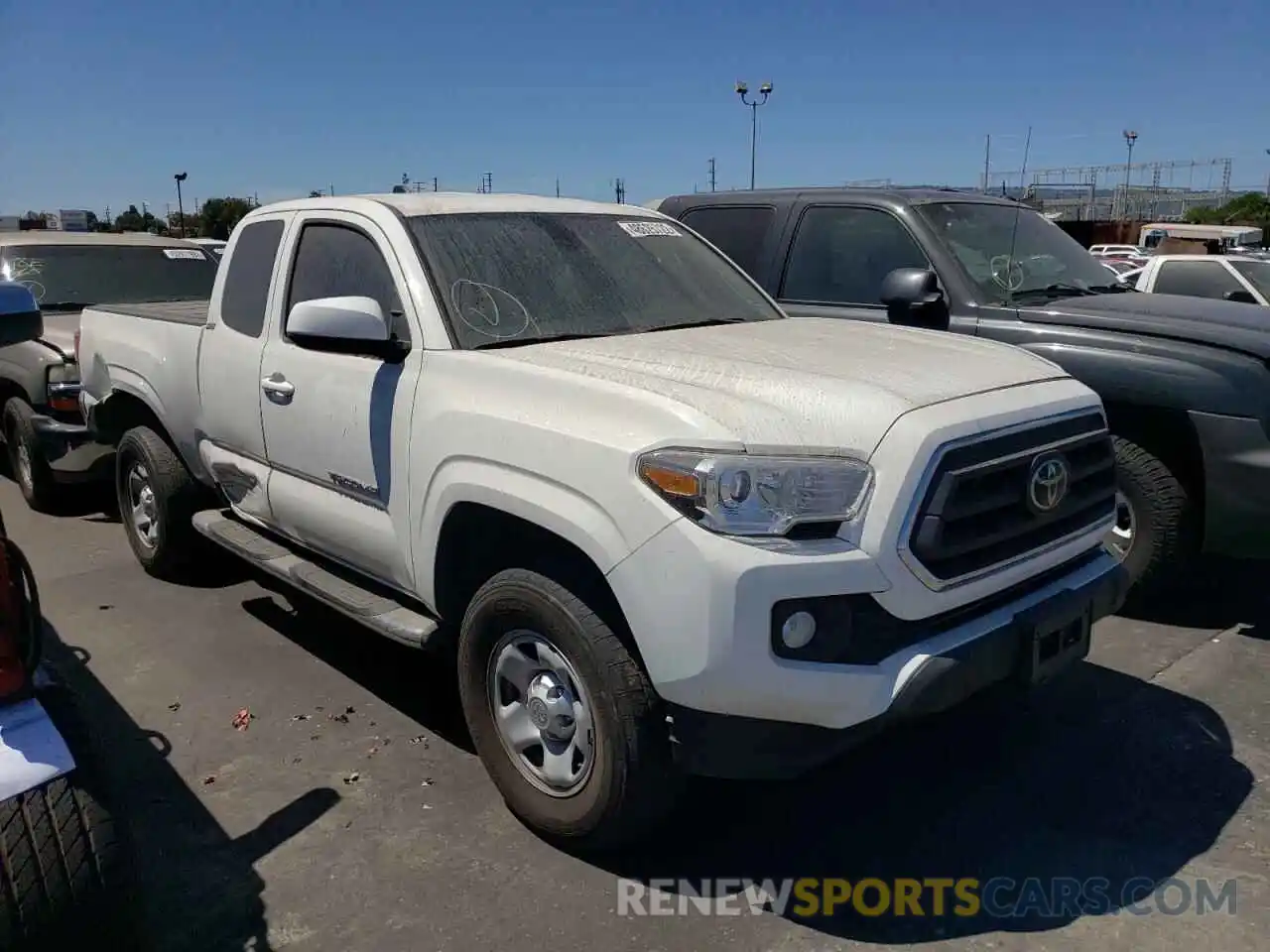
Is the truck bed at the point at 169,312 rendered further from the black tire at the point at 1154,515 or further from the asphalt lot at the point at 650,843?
the black tire at the point at 1154,515

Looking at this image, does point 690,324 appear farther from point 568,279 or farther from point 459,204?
point 459,204

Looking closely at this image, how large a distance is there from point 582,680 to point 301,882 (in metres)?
1.06

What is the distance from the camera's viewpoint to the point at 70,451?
6.73 meters

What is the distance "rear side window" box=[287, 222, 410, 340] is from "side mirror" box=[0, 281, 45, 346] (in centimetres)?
135

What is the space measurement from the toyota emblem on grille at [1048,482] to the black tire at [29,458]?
6266 millimetres

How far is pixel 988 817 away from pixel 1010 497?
1120mm

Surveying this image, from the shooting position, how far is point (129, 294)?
812 centimetres

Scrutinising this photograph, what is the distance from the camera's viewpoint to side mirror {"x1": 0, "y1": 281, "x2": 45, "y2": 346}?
89.4 inches

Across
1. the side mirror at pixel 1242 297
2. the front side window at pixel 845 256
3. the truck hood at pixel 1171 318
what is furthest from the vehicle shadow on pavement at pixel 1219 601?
the side mirror at pixel 1242 297

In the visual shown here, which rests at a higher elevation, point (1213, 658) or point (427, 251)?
point (427, 251)

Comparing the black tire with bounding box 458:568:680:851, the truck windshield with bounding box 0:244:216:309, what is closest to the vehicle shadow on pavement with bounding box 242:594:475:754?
the black tire with bounding box 458:568:680:851

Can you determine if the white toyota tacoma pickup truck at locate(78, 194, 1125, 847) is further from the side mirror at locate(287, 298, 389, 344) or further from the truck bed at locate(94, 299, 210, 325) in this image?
the truck bed at locate(94, 299, 210, 325)

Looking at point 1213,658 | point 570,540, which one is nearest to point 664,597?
point 570,540

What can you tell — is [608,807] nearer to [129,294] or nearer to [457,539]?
Answer: [457,539]
